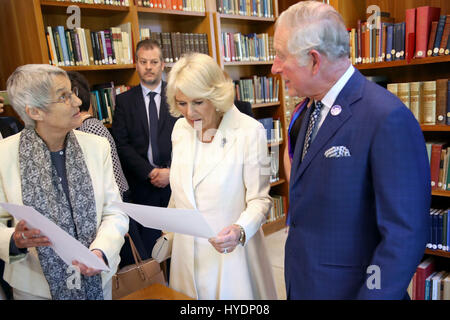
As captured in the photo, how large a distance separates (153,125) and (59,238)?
1.99m

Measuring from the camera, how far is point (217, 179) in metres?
1.50

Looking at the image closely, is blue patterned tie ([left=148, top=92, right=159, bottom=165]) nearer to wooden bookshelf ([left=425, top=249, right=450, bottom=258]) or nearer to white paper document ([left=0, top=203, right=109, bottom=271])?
white paper document ([left=0, top=203, right=109, bottom=271])

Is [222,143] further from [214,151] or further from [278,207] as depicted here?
[278,207]

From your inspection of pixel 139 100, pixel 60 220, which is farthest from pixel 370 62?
pixel 60 220

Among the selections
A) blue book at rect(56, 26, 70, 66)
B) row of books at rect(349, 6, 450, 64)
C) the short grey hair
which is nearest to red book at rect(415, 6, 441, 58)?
row of books at rect(349, 6, 450, 64)

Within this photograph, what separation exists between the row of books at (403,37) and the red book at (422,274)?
4.30 feet

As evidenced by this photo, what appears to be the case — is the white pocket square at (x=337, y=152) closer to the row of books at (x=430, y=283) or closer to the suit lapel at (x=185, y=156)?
the suit lapel at (x=185, y=156)

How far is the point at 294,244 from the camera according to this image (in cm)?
125

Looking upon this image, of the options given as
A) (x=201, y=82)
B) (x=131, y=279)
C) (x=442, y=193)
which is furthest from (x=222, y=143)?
(x=442, y=193)

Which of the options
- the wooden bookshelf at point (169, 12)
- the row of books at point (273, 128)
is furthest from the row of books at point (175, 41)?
the row of books at point (273, 128)

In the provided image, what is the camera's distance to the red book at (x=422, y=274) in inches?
99.7

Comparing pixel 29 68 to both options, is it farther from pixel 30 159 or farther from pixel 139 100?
pixel 139 100

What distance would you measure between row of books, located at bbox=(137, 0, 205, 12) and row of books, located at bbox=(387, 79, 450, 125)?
2.12m
